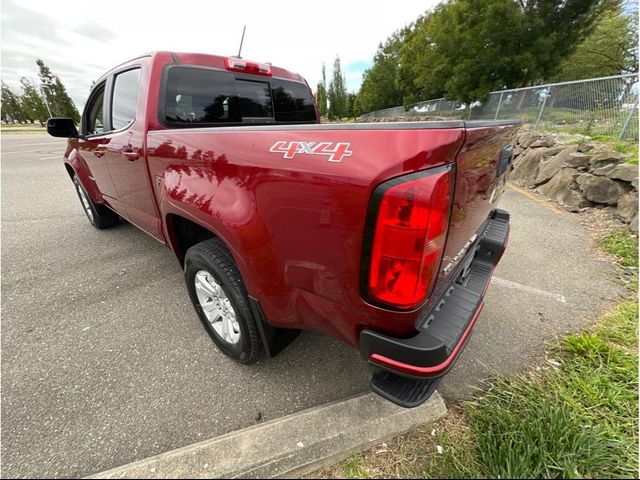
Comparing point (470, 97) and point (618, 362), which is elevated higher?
point (470, 97)

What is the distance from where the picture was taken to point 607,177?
4.36 m

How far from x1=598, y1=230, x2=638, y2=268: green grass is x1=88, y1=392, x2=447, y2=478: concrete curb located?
312cm

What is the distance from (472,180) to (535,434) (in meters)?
1.25

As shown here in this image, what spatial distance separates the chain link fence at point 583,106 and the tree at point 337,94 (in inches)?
2062

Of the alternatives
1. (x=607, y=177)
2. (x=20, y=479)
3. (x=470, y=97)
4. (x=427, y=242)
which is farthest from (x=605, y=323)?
(x=470, y=97)

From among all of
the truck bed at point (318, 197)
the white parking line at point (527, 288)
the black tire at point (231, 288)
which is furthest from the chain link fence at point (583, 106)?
the black tire at point (231, 288)

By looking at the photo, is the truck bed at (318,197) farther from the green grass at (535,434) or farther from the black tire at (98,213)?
the black tire at (98,213)

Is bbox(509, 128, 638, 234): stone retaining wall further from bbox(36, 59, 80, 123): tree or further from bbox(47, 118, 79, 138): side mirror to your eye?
bbox(36, 59, 80, 123): tree

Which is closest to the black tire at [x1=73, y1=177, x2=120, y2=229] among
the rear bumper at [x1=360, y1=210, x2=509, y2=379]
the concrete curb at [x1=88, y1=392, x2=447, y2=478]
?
the concrete curb at [x1=88, y1=392, x2=447, y2=478]

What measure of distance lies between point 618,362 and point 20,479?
3394 mm

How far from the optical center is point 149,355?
2051mm

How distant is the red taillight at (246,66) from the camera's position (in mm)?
2514

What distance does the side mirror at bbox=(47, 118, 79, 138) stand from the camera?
10.2 feet

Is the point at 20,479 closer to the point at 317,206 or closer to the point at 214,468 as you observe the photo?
the point at 214,468
